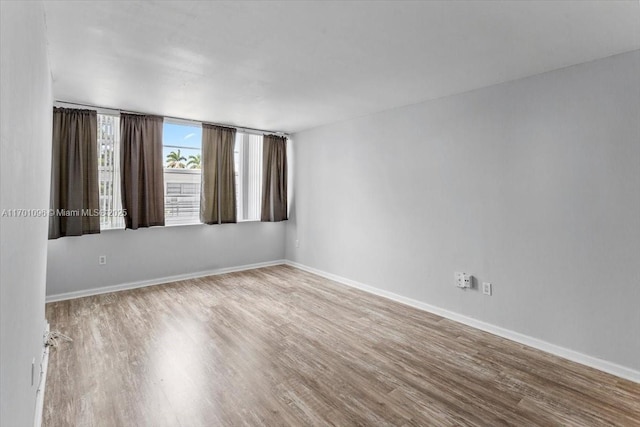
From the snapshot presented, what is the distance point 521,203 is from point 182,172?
15.5 ft

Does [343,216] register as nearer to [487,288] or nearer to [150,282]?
[487,288]

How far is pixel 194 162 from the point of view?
537cm

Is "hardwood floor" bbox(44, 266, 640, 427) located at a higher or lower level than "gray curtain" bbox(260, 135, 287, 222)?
lower

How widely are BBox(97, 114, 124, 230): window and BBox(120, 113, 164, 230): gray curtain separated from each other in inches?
4.2

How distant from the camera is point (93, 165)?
13.9 feet

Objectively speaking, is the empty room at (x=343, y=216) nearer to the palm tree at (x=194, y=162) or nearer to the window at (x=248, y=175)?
the palm tree at (x=194, y=162)

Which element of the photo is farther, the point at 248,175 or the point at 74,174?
the point at 248,175

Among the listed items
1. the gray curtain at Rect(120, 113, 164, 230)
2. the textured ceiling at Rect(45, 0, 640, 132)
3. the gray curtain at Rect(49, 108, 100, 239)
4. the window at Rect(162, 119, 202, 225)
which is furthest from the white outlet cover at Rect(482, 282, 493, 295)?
the gray curtain at Rect(49, 108, 100, 239)

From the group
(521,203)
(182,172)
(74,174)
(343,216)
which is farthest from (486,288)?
(74,174)

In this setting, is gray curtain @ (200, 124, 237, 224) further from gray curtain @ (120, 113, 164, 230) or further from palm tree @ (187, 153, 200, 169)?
gray curtain @ (120, 113, 164, 230)

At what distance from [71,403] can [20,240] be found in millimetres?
1571

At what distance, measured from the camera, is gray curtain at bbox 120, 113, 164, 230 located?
4.47m

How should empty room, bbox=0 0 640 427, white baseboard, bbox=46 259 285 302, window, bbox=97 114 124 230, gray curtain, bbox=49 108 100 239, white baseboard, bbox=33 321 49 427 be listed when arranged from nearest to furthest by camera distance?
white baseboard, bbox=33 321 49 427 < empty room, bbox=0 0 640 427 < gray curtain, bbox=49 108 100 239 < white baseboard, bbox=46 259 285 302 < window, bbox=97 114 124 230

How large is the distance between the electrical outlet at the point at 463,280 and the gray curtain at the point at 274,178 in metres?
3.42
